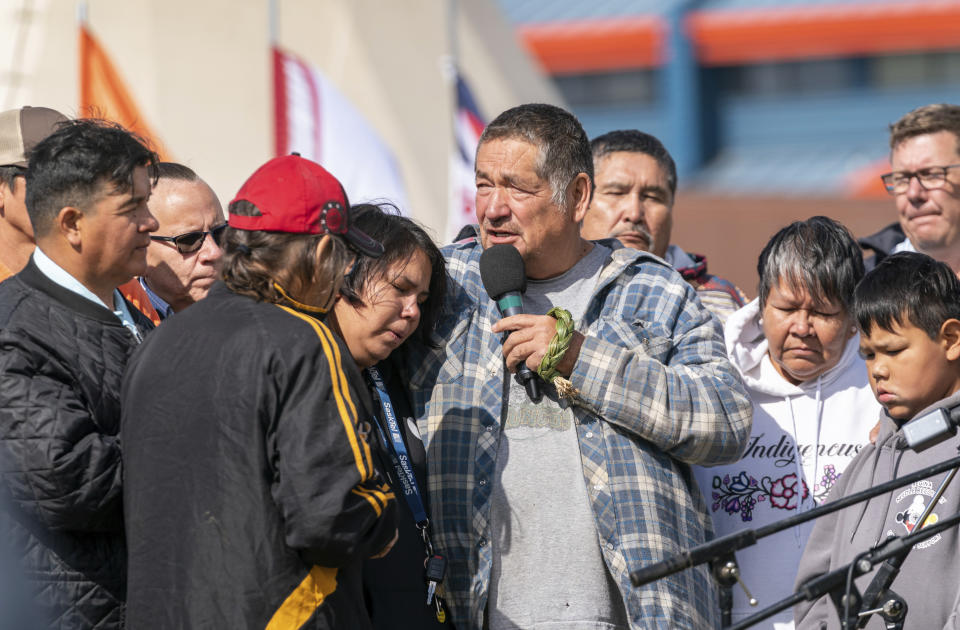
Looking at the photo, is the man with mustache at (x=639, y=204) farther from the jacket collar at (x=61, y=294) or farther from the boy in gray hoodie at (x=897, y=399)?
the jacket collar at (x=61, y=294)

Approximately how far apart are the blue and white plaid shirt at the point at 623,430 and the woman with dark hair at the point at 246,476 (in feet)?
1.93

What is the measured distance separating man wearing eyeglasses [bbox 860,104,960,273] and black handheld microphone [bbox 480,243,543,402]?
69.1 inches

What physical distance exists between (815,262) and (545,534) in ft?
3.80

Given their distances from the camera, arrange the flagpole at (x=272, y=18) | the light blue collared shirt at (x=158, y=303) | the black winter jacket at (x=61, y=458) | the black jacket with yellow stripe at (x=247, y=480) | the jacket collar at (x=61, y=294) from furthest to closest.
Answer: the flagpole at (x=272, y=18) < the light blue collared shirt at (x=158, y=303) < the jacket collar at (x=61, y=294) < the black winter jacket at (x=61, y=458) < the black jacket with yellow stripe at (x=247, y=480)

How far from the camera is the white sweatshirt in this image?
11.1ft

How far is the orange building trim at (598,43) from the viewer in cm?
2203

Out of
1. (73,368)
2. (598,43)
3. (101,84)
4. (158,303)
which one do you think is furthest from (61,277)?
(598,43)

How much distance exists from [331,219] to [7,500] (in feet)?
2.96

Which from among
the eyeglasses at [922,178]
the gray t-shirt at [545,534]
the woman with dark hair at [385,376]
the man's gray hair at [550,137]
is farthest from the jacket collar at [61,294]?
the eyeglasses at [922,178]

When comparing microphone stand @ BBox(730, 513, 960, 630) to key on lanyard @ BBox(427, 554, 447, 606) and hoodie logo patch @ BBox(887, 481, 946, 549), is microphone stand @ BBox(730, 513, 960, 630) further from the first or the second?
key on lanyard @ BBox(427, 554, 447, 606)

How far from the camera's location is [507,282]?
10.1ft

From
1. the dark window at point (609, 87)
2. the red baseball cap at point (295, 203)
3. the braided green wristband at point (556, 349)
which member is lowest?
the braided green wristband at point (556, 349)

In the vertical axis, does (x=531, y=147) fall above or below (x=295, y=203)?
above

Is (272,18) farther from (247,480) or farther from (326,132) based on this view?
(247,480)
